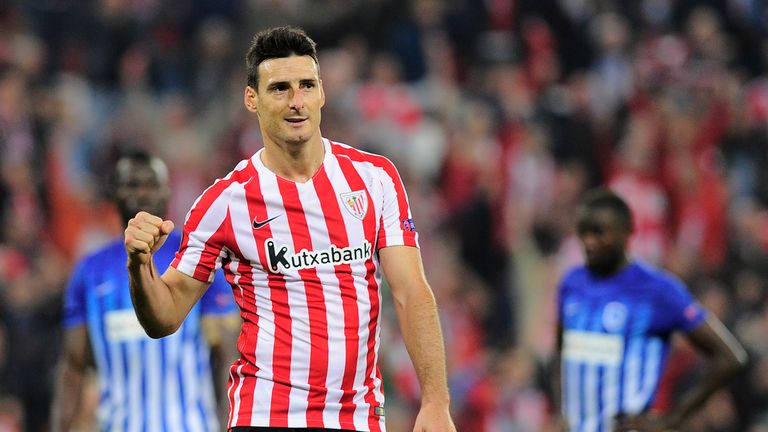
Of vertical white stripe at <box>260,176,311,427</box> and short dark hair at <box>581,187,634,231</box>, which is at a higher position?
short dark hair at <box>581,187,634,231</box>

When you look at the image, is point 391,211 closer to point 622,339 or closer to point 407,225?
point 407,225

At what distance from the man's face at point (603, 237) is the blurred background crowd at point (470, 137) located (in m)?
3.19

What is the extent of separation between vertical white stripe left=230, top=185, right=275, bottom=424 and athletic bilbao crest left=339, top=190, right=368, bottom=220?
314 millimetres

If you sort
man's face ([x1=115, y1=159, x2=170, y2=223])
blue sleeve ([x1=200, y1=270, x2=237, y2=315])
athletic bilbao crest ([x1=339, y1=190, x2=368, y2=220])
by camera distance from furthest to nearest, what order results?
man's face ([x1=115, y1=159, x2=170, y2=223]) → blue sleeve ([x1=200, y1=270, x2=237, y2=315]) → athletic bilbao crest ([x1=339, y1=190, x2=368, y2=220])

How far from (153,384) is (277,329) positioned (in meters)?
1.98

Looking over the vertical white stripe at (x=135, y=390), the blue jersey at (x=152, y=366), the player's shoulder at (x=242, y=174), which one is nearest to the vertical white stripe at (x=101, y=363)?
the blue jersey at (x=152, y=366)

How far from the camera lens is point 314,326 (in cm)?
453

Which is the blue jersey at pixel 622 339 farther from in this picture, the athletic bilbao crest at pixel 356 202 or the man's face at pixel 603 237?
the athletic bilbao crest at pixel 356 202

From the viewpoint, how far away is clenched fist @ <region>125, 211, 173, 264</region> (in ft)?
13.8

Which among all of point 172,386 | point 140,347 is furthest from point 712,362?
point 140,347

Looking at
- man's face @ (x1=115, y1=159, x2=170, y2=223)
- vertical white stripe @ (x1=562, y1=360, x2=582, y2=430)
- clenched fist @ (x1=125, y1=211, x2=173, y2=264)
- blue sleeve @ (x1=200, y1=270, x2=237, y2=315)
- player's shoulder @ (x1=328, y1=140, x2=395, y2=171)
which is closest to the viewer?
clenched fist @ (x1=125, y1=211, x2=173, y2=264)

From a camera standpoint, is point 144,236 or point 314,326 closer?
point 144,236

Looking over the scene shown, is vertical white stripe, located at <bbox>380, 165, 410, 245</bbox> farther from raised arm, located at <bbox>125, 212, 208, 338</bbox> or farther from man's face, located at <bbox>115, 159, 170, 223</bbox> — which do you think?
man's face, located at <bbox>115, 159, 170, 223</bbox>

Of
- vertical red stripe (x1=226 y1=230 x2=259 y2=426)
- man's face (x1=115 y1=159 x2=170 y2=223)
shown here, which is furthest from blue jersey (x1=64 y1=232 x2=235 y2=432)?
vertical red stripe (x1=226 y1=230 x2=259 y2=426)
